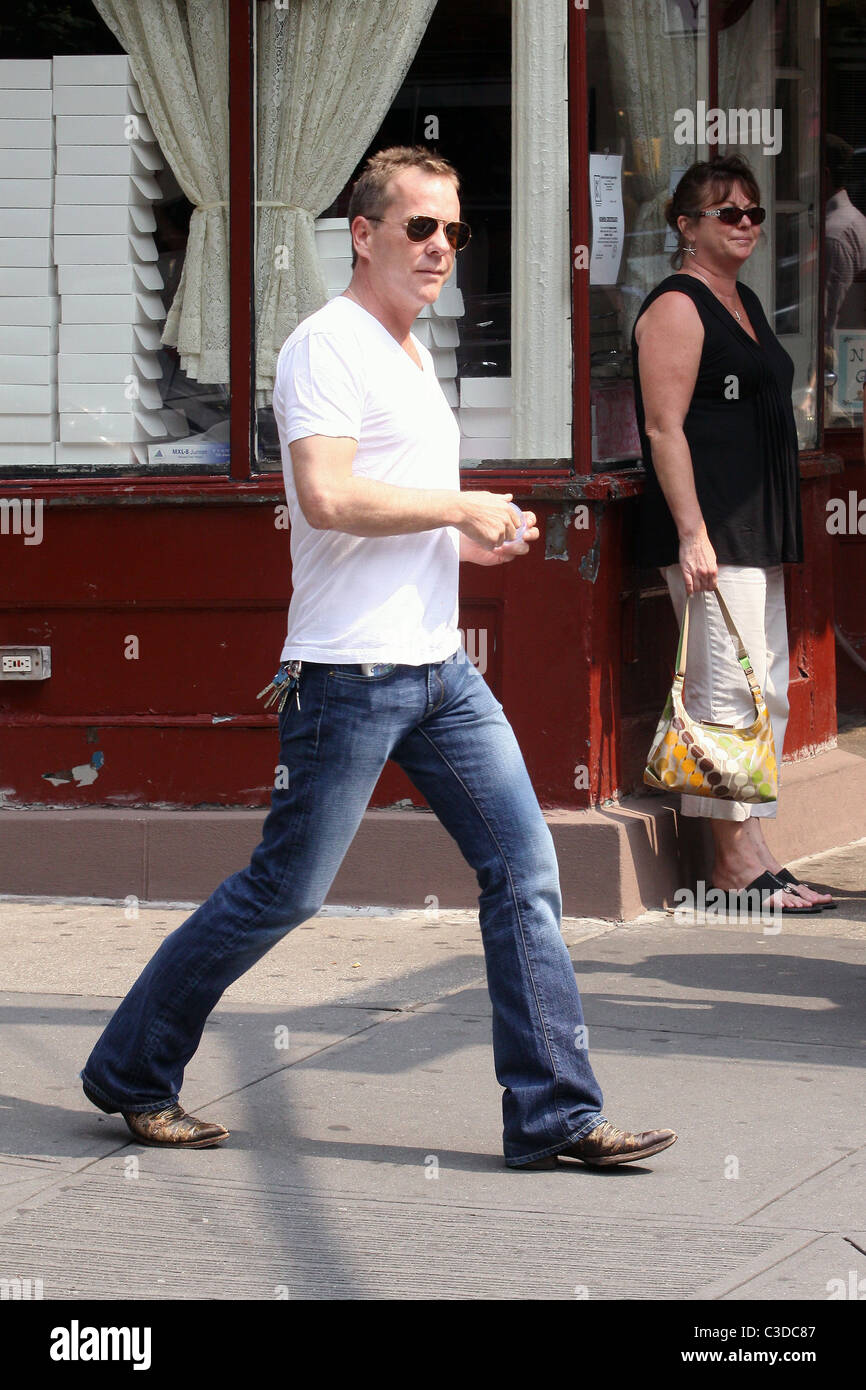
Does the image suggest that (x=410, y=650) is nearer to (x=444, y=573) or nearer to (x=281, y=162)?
(x=444, y=573)

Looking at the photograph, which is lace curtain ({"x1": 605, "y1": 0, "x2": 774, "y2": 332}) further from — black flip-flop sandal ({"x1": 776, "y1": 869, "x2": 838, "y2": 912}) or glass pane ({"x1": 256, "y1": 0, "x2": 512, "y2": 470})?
black flip-flop sandal ({"x1": 776, "y1": 869, "x2": 838, "y2": 912})

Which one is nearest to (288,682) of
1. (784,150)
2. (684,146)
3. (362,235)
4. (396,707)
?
(396,707)

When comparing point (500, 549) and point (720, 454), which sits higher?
point (720, 454)

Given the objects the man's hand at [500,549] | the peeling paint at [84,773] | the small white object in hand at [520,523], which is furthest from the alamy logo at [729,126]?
the small white object in hand at [520,523]

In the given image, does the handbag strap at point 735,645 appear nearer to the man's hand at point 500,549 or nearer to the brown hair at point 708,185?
the brown hair at point 708,185

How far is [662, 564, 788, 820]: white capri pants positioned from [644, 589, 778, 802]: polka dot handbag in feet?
0.54

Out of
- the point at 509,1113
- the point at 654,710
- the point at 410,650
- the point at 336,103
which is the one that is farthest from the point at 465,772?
the point at 336,103

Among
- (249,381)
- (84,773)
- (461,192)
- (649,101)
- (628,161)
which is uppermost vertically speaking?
(649,101)

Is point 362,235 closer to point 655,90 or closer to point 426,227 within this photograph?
point 426,227

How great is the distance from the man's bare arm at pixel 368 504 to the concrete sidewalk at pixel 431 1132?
1.31 metres

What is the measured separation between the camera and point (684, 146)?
6.83 meters

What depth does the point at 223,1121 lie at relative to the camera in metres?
4.32

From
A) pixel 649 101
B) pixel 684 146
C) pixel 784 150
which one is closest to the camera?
pixel 649 101

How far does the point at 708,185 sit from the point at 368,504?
275 centimetres
